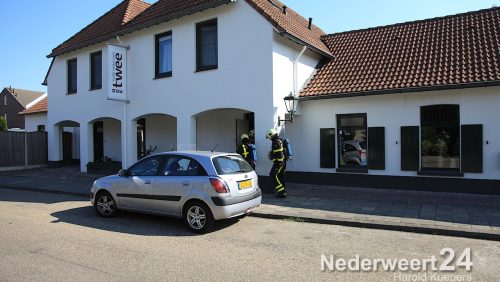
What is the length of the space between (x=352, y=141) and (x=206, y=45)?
5.91m

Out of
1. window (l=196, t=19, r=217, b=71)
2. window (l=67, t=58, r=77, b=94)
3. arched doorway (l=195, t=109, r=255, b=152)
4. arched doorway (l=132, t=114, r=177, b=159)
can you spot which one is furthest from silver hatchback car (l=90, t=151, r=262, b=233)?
window (l=67, t=58, r=77, b=94)

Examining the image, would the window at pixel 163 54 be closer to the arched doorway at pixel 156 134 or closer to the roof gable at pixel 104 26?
the arched doorway at pixel 156 134

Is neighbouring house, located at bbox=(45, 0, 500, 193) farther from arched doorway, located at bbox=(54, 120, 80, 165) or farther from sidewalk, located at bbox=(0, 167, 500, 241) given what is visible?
arched doorway, located at bbox=(54, 120, 80, 165)

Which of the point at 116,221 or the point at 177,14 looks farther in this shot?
the point at 177,14

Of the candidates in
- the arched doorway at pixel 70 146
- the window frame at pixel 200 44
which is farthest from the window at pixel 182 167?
the arched doorway at pixel 70 146

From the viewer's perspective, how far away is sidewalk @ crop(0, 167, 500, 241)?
720cm

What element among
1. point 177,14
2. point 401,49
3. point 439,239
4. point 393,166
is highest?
point 177,14

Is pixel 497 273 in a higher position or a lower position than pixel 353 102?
lower

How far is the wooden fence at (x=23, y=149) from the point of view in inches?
777

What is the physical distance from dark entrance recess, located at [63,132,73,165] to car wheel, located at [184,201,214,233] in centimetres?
1712

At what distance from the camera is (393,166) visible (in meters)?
11.6

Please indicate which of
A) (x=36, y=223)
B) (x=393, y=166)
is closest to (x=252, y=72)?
(x=393, y=166)

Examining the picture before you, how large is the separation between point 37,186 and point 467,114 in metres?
14.0

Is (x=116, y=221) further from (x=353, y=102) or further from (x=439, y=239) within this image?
(x=353, y=102)
